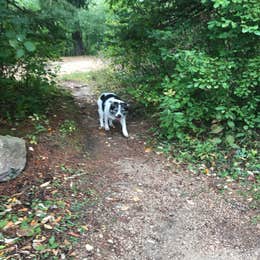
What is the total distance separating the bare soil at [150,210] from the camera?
11.7 ft

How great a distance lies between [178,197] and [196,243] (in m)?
0.91

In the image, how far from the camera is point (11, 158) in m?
4.44

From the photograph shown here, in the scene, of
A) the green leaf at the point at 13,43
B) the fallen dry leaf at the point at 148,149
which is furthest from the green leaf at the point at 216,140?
the green leaf at the point at 13,43

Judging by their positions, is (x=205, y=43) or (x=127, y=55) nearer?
(x=205, y=43)

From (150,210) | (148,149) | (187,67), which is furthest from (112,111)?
(150,210)

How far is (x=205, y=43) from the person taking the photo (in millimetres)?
5965

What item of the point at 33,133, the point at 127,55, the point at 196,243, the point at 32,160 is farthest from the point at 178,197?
the point at 127,55

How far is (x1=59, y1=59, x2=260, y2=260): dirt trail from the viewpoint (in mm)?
3564

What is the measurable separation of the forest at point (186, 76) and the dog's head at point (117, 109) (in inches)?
20.1

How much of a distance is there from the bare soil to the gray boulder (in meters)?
0.14

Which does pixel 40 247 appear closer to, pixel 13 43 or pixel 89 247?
pixel 89 247

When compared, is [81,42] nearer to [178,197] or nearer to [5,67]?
[5,67]

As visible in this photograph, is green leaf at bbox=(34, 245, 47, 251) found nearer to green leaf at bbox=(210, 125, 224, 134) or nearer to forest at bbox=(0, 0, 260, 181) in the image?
forest at bbox=(0, 0, 260, 181)

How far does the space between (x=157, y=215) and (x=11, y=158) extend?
2.04 m
